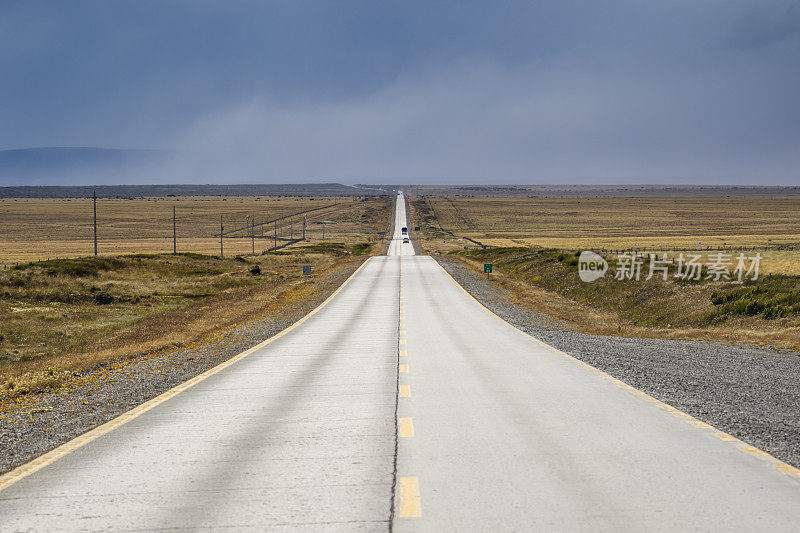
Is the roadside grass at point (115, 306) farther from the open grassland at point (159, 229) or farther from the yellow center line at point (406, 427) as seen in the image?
the open grassland at point (159, 229)

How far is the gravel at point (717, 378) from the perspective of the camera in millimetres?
9500

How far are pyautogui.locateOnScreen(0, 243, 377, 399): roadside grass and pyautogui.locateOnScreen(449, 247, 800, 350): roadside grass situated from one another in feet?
52.5

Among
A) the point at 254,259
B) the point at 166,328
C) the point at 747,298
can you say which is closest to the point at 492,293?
the point at 747,298

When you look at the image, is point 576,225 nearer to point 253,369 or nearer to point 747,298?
point 747,298

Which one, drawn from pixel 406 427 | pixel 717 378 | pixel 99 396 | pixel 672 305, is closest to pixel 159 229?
pixel 672 305

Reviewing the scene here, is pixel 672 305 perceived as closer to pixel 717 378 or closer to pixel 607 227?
pixel 717 378

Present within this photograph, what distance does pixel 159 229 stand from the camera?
143000 mm

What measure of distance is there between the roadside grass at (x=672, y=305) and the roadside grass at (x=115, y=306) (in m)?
16.0

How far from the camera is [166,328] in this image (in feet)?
91.0

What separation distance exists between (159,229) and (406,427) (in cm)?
14433

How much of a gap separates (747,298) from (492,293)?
606 inches

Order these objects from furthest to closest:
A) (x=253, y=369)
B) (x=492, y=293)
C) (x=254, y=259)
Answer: (x=254, y=259), (x=492, y=293), (x=253, y=369)

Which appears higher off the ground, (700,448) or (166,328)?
(700,448)

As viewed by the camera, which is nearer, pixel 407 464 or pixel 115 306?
pixel 407 464
